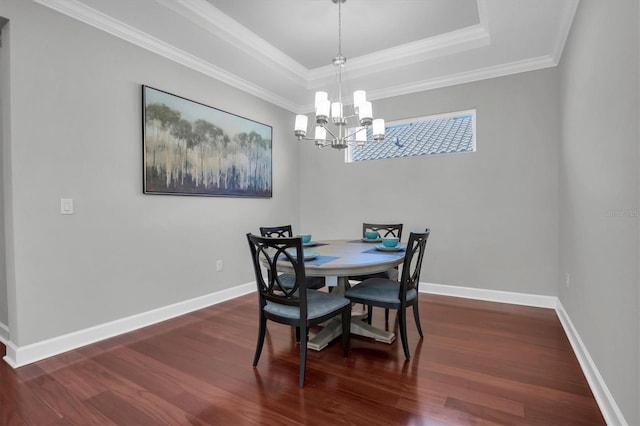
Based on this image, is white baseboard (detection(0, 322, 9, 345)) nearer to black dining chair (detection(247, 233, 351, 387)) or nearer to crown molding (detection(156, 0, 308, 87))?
black dining chair (detection(247, 233, 351, 387))

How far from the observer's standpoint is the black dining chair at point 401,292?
224 cm

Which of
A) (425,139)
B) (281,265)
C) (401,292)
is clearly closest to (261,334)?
(281,265)

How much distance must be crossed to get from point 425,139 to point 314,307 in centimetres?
279

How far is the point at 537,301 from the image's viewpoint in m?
3.36

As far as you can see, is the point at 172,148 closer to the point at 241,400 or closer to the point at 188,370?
the point at 188,370

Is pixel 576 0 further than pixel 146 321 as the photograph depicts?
No

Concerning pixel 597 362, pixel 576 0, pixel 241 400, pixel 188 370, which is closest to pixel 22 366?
pixel 188 370

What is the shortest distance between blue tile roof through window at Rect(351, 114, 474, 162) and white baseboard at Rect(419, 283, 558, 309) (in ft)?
5.32

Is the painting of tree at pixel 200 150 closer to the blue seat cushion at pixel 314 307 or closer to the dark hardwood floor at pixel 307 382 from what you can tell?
the dark hardwood floor at pixel 307 382

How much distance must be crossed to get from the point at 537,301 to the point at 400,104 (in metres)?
2.74

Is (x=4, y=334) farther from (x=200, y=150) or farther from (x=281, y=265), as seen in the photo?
Answer: (x=281, y=265)

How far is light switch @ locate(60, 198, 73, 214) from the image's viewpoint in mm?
2395

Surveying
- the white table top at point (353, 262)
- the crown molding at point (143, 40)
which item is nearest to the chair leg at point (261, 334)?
the white table top at point (353, 262)

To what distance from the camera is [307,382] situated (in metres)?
1.95
